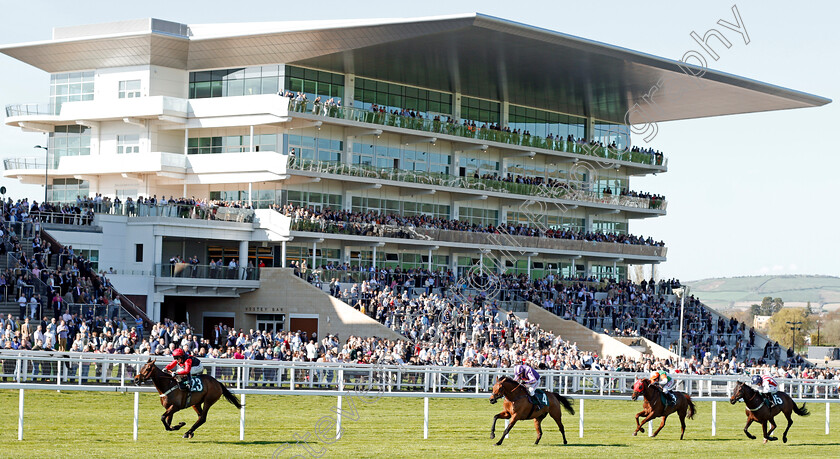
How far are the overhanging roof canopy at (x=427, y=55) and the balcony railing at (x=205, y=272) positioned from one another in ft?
28.8

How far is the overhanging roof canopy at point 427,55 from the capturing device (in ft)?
145

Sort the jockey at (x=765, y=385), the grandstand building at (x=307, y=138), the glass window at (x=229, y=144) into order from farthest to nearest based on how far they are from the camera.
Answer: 1. the glass window at (x=229, y=144)
2. the grandstand building at (x=307, y=138)
3. the jockey at (x=765, y=385)

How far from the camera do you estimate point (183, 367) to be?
16.9 m

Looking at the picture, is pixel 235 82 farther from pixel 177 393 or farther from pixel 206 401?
pixel 177 393

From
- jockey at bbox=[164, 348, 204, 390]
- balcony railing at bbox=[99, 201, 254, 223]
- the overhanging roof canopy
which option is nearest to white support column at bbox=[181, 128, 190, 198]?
the overhanging roof canopy

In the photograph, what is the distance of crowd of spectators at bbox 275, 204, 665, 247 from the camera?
45812 mm

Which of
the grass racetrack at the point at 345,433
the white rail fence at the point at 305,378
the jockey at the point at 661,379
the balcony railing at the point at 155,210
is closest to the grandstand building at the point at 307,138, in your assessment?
the balcony railing at the point at 155,210

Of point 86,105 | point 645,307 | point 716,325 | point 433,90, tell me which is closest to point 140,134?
point 86,105

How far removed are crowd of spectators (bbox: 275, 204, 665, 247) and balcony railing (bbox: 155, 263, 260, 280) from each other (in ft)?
8.23

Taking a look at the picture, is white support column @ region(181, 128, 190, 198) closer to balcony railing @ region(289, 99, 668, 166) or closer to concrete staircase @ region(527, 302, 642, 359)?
balcony railing @ region(289, 99, 668, 166)

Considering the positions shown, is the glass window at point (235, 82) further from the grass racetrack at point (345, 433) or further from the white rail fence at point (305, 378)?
the grass racetrack at point (345, 433)

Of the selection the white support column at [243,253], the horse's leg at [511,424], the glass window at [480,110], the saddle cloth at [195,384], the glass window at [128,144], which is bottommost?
the horse's leg at [511,424]

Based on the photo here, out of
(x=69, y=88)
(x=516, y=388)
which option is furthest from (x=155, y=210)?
(x=516, y=388)

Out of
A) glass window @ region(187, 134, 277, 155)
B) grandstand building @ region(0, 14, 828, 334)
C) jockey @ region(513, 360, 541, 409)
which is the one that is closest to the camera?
jockey @ region(513, 360, 541, 409)
